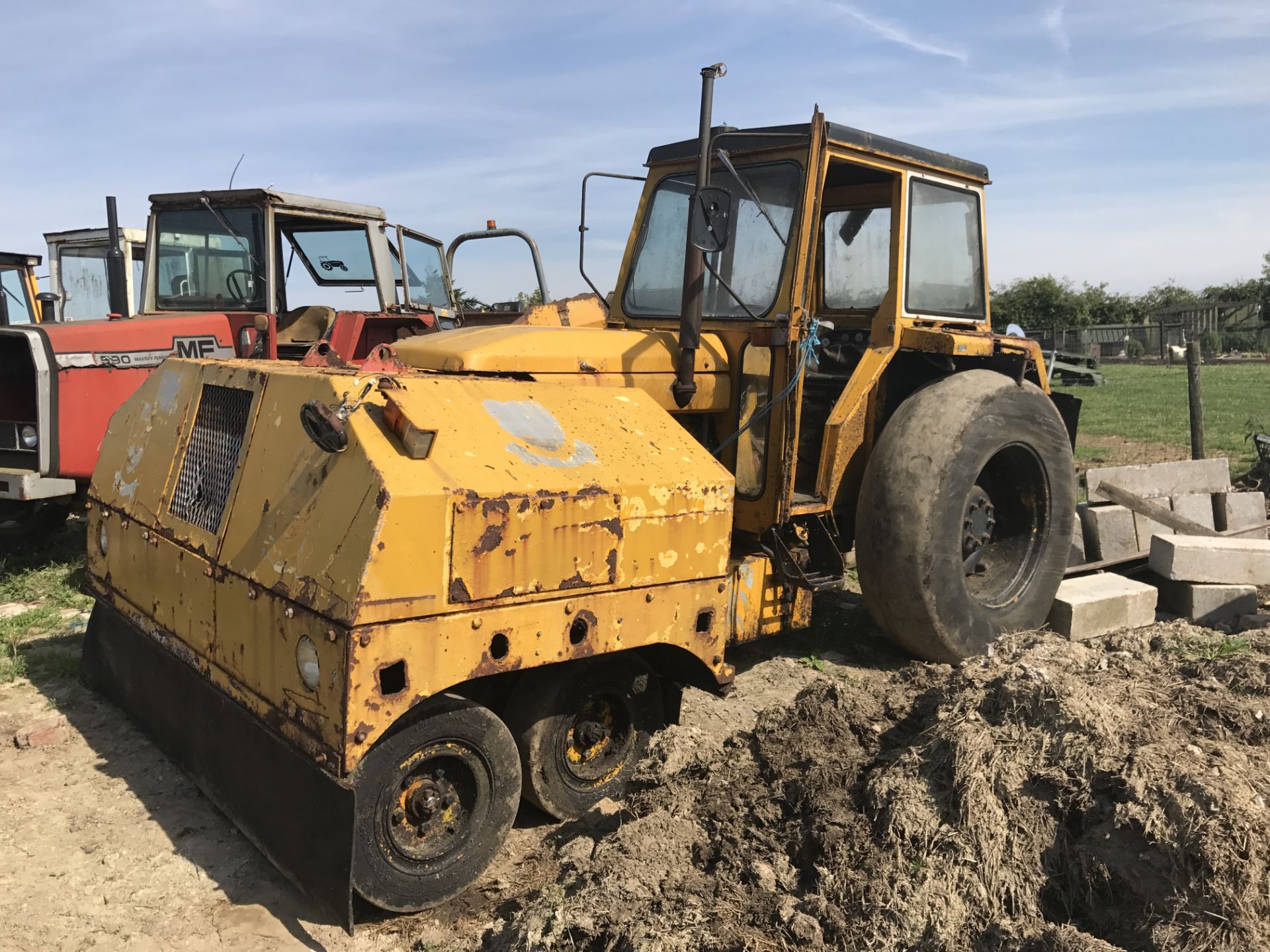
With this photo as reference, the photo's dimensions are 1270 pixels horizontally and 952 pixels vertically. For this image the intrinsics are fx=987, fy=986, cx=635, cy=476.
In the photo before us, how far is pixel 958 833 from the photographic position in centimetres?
285

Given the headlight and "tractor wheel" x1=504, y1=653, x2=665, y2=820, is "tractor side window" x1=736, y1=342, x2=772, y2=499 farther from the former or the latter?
the headlight

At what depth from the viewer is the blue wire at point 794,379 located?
13.8 ft

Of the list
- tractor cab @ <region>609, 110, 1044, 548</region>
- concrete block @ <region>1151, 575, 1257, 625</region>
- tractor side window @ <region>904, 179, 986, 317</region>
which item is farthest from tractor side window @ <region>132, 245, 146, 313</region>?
concrete block @ <region>1151, 575, 1257, 625</region>

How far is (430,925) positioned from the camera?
2930 millimetres

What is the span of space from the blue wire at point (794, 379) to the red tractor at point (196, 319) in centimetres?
322

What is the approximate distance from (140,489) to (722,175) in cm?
290

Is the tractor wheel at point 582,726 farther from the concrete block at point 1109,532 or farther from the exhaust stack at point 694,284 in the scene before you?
the concrete block at point 1109,532

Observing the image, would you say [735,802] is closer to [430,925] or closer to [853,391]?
[430,925]

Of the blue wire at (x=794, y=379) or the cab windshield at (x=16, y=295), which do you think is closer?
the blue wire at (x=794, y=379)

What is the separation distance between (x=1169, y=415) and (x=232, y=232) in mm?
13592

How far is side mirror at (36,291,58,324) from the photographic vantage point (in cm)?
873

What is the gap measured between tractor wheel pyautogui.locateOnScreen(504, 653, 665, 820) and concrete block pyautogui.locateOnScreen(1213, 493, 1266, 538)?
209 inches

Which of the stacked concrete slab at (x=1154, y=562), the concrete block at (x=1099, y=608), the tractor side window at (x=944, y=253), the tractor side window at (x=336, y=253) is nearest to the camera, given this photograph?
the tractor side window at (x=944, y=253)

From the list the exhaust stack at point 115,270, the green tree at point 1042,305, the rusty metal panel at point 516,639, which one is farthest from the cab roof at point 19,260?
the green tree at point 1042,305
